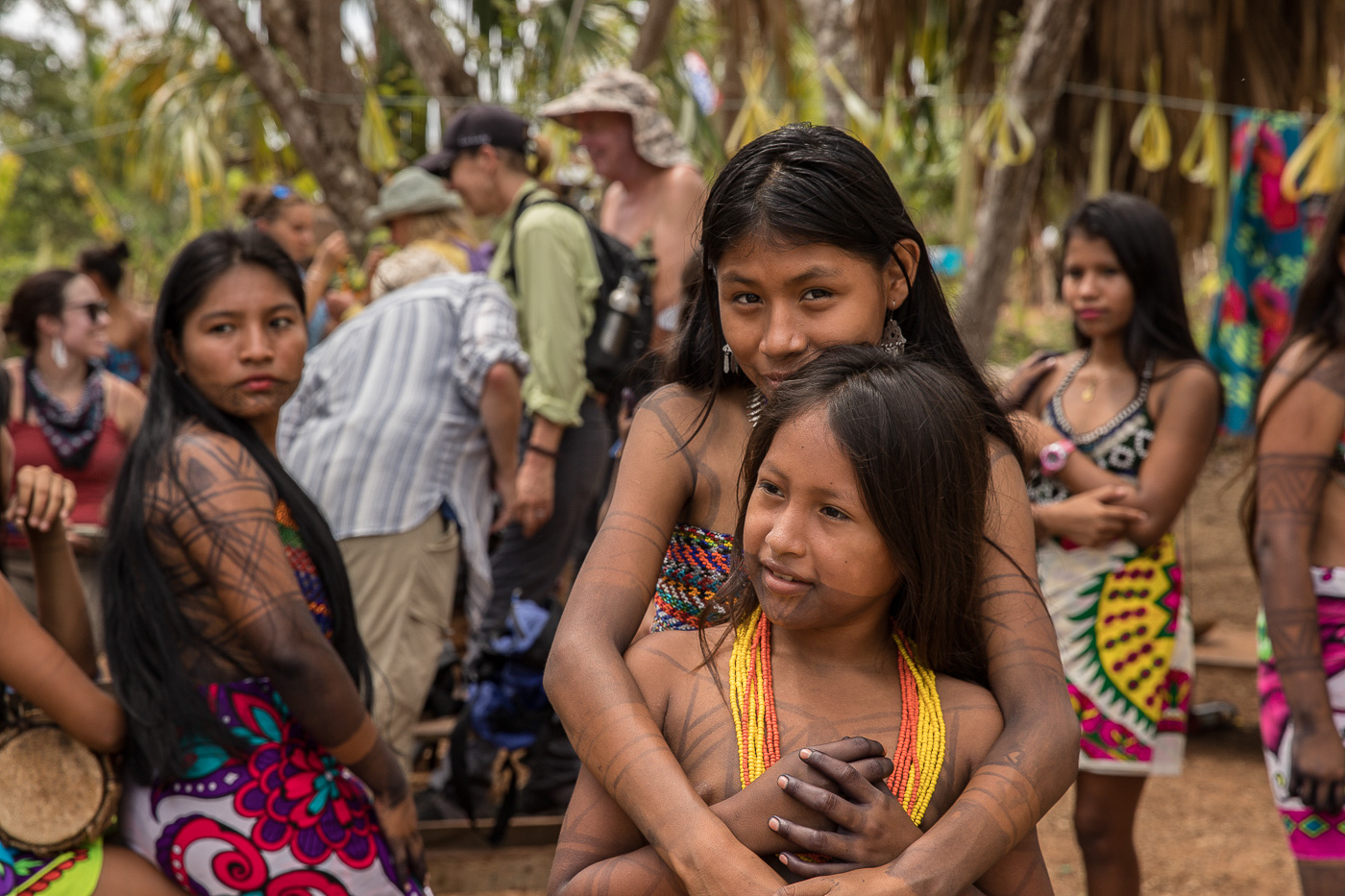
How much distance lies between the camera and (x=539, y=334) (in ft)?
14.0

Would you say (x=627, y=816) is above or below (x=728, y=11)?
below

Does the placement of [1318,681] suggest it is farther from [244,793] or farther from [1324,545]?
[244,793]

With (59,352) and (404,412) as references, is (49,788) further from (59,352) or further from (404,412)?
(59,352)

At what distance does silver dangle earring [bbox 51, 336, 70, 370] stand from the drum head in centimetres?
327

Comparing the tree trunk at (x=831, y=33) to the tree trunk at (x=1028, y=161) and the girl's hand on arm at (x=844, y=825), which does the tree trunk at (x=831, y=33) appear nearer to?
the tree trunk at (x=1028, y=161)

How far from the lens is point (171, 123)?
914 centimetres

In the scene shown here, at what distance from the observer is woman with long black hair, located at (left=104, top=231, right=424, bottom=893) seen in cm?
220

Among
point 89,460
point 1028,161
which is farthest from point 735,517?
point 1028,161

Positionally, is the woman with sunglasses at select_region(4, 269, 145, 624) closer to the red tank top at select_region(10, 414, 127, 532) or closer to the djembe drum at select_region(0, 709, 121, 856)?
the red tank top at select_region(10, 414, 127, 532)

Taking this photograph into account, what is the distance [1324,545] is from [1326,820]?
2.03 feet

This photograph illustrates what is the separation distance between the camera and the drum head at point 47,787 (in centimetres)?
210

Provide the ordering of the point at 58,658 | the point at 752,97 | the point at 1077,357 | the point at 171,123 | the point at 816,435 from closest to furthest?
the point at 816,435
the point at 58,658
the point at 1077,357
the point at 752,97
the point at 171,123

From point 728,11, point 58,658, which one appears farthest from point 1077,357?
point 728,11

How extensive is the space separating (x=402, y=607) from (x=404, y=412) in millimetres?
631
